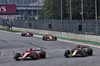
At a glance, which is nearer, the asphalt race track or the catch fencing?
the asphalt race track

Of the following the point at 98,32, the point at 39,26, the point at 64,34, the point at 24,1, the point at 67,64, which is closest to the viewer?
the point at 67,64

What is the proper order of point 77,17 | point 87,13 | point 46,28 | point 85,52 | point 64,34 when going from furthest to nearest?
point 77,17 < point 87,13 < point 46,28 < point 64,34 < point 85,52

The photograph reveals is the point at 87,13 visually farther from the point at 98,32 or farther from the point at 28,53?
the point at 28,53

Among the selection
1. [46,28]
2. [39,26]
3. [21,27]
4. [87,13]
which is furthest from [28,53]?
[87,13]

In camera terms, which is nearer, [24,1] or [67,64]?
[67,64]

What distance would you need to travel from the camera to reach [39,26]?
53938 mm

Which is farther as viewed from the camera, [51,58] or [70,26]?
[70,26]

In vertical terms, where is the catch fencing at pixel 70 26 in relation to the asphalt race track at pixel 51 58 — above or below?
above

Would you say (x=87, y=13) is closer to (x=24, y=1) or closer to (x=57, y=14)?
(x=57, y=14)

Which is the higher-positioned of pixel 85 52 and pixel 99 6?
pixel 99 6

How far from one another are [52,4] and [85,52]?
237ft

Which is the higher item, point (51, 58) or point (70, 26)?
point (70, 26)

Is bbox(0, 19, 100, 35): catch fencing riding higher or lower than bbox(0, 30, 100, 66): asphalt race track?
higher

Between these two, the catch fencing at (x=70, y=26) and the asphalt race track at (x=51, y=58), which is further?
the catch fencing at (x=70, y=26)
